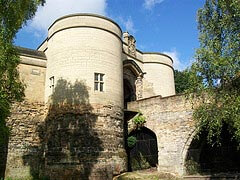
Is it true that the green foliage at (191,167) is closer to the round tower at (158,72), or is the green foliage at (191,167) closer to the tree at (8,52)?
the round tower at (158,72)

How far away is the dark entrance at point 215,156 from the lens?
13.3 m

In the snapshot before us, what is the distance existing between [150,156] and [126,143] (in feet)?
4.93

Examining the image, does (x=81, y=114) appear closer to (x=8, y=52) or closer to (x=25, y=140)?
(x=25, y=140)

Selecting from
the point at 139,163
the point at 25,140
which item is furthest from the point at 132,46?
the point at 25,140

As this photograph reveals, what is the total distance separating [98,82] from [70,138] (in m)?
3.04

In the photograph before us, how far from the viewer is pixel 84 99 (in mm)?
12898

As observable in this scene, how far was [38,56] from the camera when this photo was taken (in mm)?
15180

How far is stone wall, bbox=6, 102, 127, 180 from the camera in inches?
477

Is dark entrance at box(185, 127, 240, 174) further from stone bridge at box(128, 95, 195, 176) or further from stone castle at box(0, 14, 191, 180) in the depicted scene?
stone castle at box(0, 14, 191, 180)

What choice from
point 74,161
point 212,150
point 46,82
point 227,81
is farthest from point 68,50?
point 212,150

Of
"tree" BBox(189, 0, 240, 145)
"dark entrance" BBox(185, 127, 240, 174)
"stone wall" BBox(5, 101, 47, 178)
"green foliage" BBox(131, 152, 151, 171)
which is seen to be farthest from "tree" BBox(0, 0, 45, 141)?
"dark entrance" BBox(185, 127, 240, 174)

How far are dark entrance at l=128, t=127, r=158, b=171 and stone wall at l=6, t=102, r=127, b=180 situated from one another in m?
2.02

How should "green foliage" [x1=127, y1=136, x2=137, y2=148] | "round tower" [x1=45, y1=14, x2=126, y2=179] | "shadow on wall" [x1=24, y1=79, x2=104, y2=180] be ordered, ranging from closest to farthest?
"shadow on wall" [x1=24, y1=79, x2=104, y2=180] → "round tower" [x1=45, y1=14, x2=126, y2=179] → "green foliage" [x1=127, y1=136, x2=137, y2=148]

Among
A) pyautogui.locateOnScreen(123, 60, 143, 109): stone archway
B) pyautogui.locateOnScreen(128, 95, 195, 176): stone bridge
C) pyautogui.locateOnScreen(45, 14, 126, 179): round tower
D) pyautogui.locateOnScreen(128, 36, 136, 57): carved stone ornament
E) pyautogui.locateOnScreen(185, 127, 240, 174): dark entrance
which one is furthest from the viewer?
pyautogui.locateOnScreen(128, 36, 136, 57): carved stone ornament
